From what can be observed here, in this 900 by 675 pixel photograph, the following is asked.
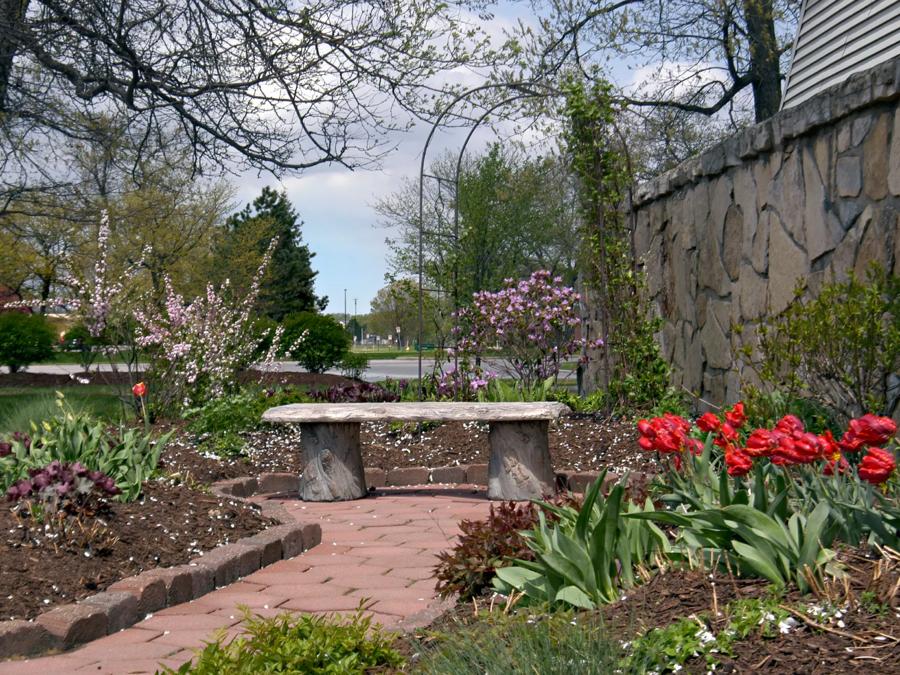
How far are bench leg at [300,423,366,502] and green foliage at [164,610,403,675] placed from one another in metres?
4.39

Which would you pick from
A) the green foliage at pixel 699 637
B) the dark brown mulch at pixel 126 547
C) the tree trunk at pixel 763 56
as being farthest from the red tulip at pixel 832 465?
the tree trunk at pixel 763 56

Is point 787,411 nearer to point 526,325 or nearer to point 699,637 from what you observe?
point 699,637

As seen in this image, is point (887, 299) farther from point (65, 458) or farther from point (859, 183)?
point (65, 458)

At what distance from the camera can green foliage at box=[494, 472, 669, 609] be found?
3.29 metres

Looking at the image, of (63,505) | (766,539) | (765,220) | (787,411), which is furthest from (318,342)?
(766,539)

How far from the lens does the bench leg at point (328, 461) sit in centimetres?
769

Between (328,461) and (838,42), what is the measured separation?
5584mm

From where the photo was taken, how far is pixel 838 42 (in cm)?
877

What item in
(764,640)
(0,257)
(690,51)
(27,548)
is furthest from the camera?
(0,257)

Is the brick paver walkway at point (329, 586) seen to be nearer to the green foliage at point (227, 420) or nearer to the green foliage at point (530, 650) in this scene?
the green foliage at point (530, 650)

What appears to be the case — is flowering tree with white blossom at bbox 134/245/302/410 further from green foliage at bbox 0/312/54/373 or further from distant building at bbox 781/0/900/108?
green foliage at bbox 0/312/54/373

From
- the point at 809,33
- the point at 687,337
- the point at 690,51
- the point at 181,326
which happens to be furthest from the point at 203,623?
the point at 690,51

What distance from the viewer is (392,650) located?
3199 mm

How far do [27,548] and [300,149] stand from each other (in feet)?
18.4
